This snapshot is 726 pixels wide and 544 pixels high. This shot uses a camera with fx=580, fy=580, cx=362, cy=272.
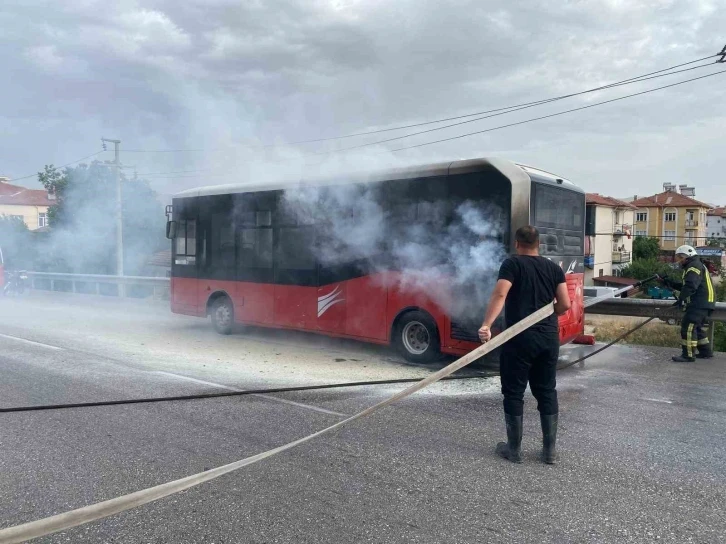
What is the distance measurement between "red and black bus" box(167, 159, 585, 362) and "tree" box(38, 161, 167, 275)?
13493mm

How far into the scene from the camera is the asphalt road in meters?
3.29

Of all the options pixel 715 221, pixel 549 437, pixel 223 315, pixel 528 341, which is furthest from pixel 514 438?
pixel 715 221

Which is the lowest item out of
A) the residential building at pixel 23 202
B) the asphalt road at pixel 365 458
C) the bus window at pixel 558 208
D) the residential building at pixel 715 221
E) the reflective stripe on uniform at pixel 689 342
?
the asphalt road at pixel 365 458

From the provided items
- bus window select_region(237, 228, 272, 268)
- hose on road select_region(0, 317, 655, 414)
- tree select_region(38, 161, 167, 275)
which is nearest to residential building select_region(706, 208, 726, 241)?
tree select_region(38, 161, 167, 275)

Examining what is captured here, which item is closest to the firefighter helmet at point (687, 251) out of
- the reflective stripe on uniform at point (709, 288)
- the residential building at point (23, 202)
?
the reflective stripe on uniform at point (709, 288)

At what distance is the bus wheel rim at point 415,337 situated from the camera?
7.96 m

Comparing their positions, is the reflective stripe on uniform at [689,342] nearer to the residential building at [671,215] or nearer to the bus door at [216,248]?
the bus door at [216,248]

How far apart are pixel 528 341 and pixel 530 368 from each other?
0.24 m

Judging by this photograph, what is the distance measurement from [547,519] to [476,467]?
0.84 m

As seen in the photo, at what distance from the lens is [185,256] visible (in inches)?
453

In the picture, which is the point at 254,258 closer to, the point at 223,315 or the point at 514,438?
the point at 223,315

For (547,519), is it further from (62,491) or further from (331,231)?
(331,231)

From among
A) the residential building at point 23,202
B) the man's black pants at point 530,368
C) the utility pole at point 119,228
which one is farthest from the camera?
the residential building at point 23,202

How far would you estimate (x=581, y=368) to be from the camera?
7.91 meters
